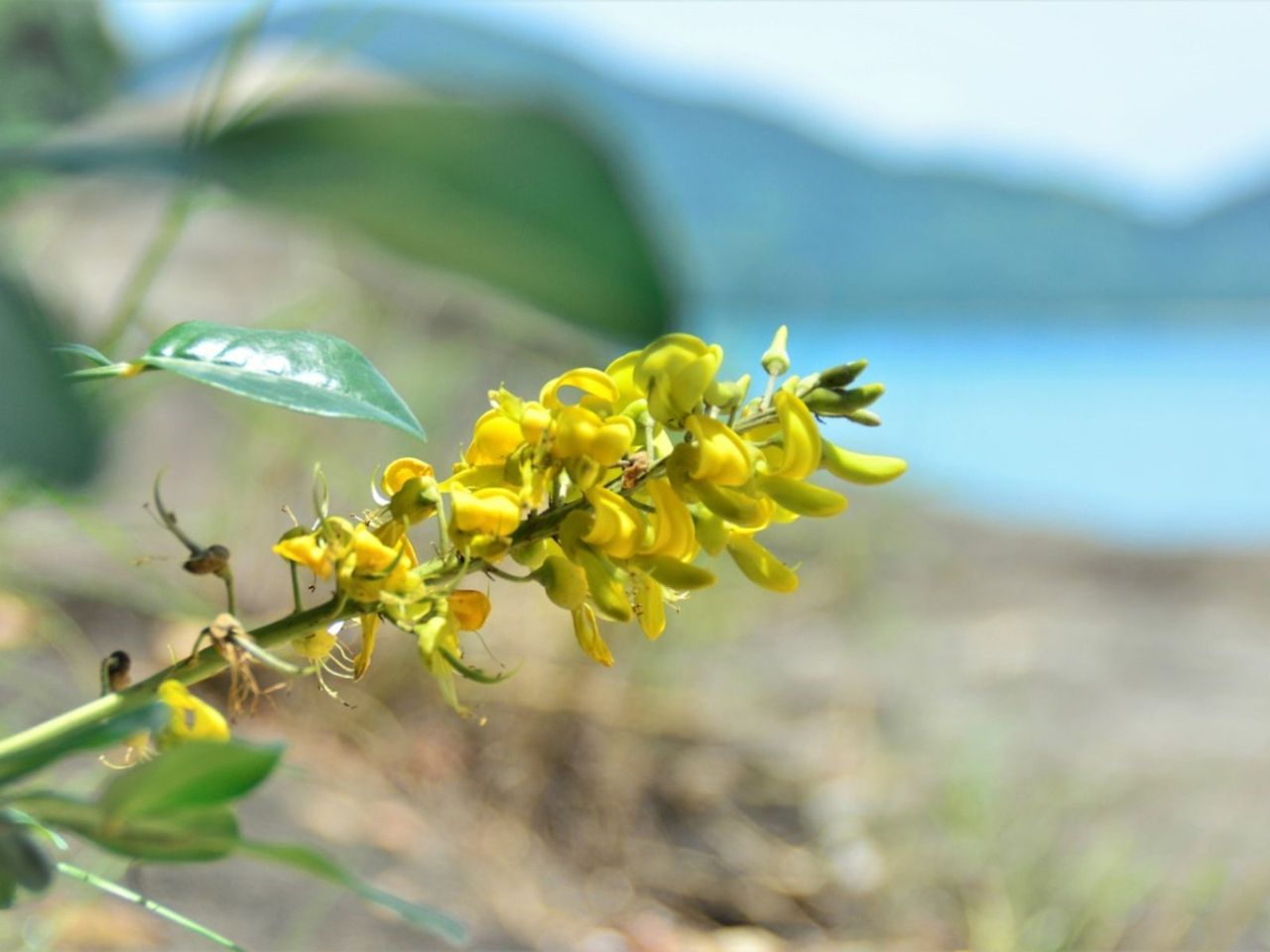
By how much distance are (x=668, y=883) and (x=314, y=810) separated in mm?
322

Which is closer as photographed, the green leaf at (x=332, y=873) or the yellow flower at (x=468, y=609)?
the green leaf at (x=332, y=873)

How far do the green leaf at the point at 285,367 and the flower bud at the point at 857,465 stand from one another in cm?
8

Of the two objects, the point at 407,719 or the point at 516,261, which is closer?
the point at 516,261

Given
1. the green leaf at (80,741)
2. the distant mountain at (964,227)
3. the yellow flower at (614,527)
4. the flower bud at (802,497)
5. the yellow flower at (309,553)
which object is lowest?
the green leaf at (80,741)

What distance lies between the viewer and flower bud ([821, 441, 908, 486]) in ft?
0.77

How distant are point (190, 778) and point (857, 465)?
14 centimetres

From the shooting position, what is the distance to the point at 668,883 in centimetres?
109

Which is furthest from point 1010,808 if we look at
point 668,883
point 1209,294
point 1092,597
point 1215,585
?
point 1209,294

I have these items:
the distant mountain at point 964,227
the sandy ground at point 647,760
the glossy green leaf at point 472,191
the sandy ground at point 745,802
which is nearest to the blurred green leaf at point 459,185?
the glossy green leaf at point 472,191

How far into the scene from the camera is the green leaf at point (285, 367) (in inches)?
7.9

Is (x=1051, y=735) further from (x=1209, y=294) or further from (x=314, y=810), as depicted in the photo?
(x=1209, y=294)

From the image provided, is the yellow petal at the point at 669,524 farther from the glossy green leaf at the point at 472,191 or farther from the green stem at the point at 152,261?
the green stem at the point at 152,261

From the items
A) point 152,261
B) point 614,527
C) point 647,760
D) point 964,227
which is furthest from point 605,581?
point 964,227

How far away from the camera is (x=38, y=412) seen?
0.17 metres
